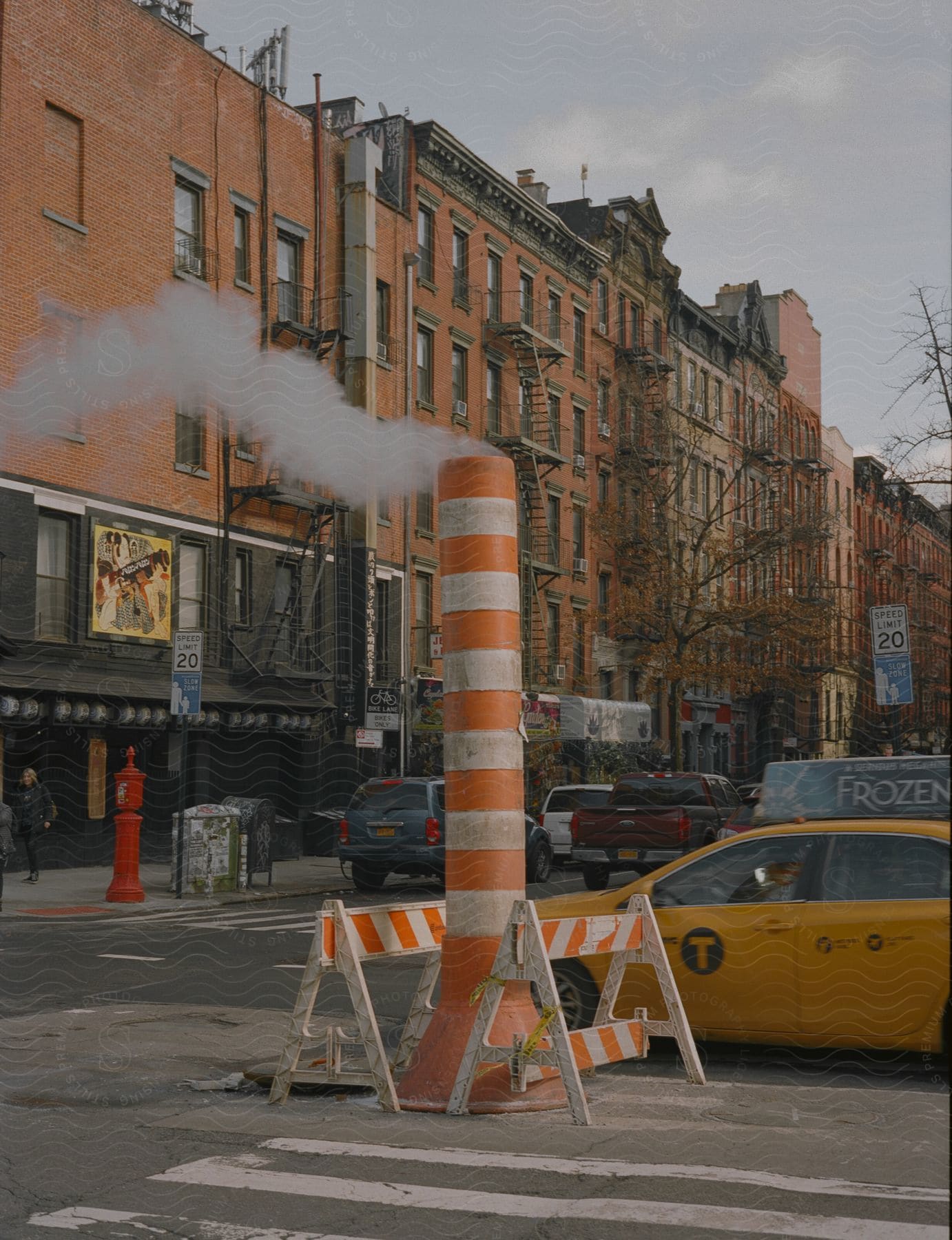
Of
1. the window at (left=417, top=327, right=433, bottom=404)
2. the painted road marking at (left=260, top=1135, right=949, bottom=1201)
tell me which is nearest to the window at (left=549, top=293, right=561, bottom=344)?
the window at (left=417, top=327, right=433, bottom=404)

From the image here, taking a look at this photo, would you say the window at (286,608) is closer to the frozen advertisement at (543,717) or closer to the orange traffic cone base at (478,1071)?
the frozen advertisement at (543,717)

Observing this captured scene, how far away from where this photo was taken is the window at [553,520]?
41.4 metres

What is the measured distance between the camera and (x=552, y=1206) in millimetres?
5621

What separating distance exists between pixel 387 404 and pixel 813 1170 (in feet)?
87.7

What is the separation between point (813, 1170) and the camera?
20.2ft

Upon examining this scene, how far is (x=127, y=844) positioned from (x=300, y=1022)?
13577 millimetres

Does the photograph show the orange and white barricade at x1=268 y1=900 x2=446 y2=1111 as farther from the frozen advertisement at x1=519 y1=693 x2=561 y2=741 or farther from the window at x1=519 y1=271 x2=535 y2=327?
the window at x1=519 y1=271 x2=535 y2=327

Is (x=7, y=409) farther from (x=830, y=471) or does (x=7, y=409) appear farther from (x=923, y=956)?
(x=830, y=471)

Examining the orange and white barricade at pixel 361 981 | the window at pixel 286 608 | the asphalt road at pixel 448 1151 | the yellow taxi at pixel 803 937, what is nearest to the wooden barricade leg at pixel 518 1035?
the asphalt road at pixel 448 1151

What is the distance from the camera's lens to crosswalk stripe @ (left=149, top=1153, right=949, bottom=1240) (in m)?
5.29

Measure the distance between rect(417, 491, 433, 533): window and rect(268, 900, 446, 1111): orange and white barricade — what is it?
85.9ft

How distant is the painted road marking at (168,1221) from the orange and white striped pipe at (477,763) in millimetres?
2009

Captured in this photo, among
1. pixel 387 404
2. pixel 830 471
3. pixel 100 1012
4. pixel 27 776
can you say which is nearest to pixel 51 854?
pixel 27 776

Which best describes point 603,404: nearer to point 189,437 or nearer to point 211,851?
point 189,437
